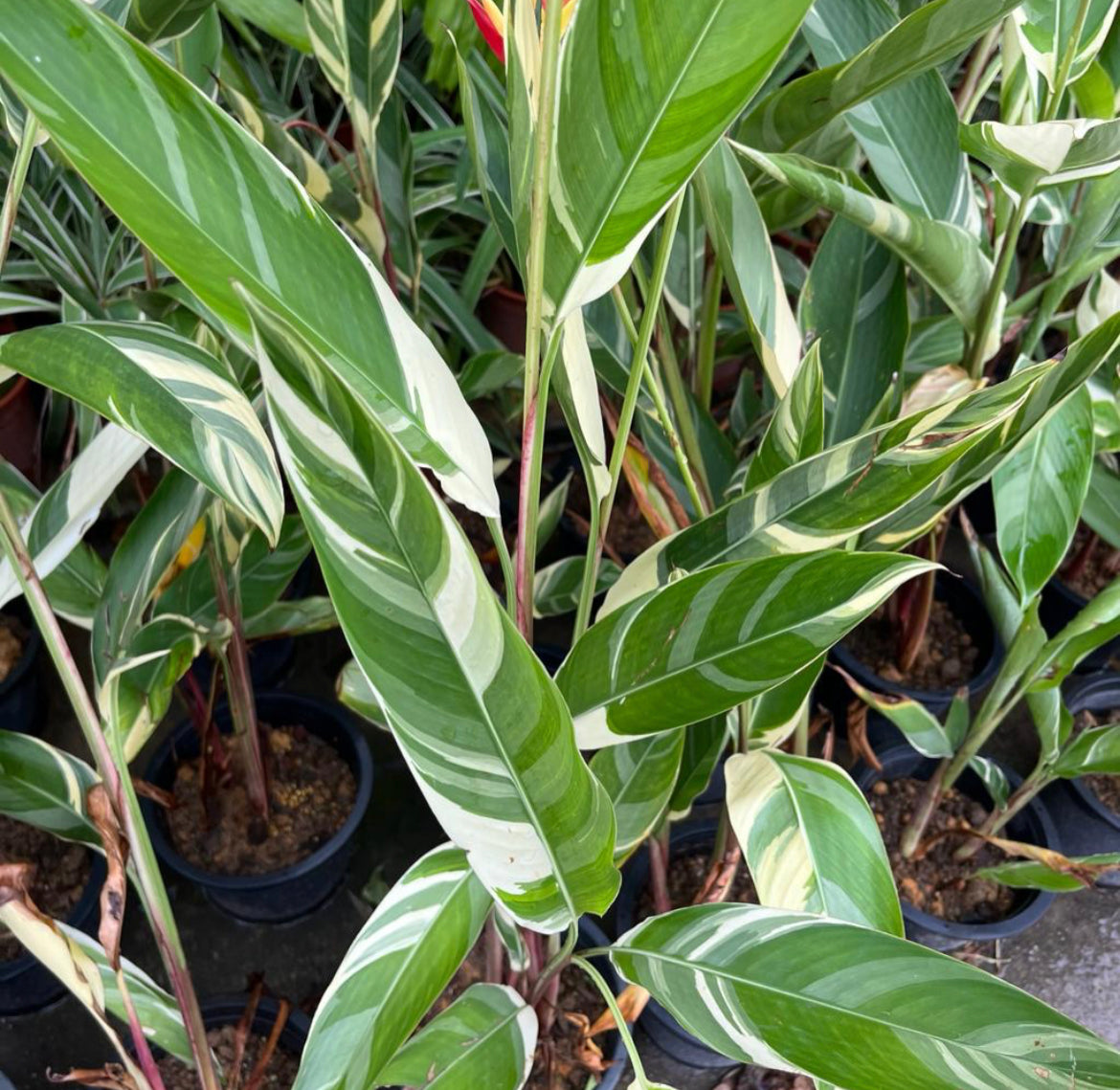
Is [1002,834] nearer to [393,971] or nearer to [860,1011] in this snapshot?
[860,1011]

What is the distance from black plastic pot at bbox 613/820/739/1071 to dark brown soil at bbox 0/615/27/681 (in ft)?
2.22

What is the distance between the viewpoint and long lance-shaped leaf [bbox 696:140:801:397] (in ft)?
1.91

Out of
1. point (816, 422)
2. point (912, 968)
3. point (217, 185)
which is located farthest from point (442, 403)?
point (912, 968)

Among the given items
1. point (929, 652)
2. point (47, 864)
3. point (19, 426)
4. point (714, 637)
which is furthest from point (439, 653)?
point (19, 426)

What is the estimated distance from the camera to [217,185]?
1.22 feet

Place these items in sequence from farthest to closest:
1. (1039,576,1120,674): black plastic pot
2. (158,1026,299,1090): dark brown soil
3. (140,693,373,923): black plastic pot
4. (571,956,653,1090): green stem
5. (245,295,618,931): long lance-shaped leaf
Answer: (1039,576,1120,674): black plastic pot → (140,693,373,923): black plastic pot → (158,1026,299,1090): dark brown soil → (571,956,653,1090): green stem → (245,295,618,931): long lance-shaped leaf

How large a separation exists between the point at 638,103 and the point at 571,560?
59cm

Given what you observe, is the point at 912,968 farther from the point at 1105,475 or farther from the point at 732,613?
the point at 1105,475

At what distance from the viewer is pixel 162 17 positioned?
20.4 inches

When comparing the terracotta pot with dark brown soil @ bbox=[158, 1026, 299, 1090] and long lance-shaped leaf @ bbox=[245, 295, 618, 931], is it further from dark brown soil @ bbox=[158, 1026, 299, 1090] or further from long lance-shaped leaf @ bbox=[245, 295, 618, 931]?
long lance-shaped leaf @ bbox=[245, 295, 618, 931]

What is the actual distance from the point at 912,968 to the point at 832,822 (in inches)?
5.7

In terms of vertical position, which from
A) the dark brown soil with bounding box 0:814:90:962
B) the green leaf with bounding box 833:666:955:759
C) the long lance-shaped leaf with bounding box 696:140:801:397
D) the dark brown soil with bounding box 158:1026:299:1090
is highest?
the long lance-shaped leaf with bounding box 696:140:801:397

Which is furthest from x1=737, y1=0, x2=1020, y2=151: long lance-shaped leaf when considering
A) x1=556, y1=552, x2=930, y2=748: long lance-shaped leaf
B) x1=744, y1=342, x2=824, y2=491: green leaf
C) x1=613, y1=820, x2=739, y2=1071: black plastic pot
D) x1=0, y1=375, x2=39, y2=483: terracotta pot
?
x1=0, y1=375, x2=39, y2=483: terracotta pot

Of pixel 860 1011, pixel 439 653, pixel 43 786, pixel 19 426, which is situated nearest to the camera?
pixel 439 653
